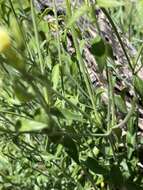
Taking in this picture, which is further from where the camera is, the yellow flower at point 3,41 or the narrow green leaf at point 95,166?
the narrow green leaf at point 95,166

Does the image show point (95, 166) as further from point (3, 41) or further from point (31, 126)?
point (3, 41)

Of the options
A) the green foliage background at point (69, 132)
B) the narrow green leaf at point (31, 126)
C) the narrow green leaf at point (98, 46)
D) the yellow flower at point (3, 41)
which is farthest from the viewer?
the green foliage background at point (69, 132)

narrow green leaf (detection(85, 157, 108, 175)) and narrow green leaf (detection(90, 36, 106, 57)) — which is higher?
narrow green leaf (detection(90, 36, 106, 57))

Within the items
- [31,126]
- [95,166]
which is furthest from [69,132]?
[31,126]

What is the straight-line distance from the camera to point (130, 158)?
4.01 feet

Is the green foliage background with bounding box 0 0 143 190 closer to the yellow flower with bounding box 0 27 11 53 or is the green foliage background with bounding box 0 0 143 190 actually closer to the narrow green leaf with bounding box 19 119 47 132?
the narrow green leaf with bounding box 19 119 47 132

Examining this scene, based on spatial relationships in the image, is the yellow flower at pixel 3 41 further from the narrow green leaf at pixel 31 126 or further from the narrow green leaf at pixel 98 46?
the narrow green leaf at pixel 98 46

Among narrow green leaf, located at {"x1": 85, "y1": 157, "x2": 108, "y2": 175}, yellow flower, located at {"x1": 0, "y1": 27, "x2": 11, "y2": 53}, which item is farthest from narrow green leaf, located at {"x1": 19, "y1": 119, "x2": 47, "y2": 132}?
narrow green leaf, located at {"x1": 85, "y1": 157, "x2": 108, "y2": 175}

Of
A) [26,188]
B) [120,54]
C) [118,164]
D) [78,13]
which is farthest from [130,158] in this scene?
[78,13]

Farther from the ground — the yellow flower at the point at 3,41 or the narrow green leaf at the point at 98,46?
the narrow green leaf at the point at 98,46

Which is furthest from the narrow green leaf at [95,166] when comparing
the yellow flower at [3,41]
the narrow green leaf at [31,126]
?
the yellow flower at [3,41]

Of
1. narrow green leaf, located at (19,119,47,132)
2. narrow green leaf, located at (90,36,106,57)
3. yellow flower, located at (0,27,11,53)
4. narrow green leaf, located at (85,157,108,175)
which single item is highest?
narrow green leaf, located at (90,36,106,57)

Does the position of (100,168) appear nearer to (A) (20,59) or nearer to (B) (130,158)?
(B) (130,158)

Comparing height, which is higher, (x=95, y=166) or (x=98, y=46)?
(x=98, y=46)
